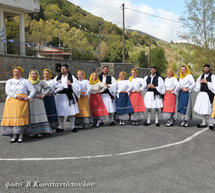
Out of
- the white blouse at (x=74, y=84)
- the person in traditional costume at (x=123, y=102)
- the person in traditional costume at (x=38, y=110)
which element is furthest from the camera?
the person in traditional costume at (x=123, y=102)

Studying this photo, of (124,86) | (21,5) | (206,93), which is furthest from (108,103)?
(21,5)

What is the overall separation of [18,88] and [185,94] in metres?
5.40

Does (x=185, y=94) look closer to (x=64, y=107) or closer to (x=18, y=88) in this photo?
(x=64, y=107)

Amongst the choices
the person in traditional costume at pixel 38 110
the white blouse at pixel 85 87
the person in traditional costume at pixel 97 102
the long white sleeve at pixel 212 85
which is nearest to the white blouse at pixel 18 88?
the person in traditional costume at pixel 38 110

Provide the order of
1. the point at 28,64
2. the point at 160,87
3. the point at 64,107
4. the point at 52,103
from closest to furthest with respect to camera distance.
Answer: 1. the point at 52,103
2. the point at 64,107
3. the point at 160,87
4. the point at 28,64

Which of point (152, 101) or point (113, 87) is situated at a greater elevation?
point (113, 87)

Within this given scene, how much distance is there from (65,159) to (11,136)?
240cm

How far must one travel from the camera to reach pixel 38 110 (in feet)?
26.4

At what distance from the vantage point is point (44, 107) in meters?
8.25

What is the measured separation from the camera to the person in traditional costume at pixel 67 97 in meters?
8.94

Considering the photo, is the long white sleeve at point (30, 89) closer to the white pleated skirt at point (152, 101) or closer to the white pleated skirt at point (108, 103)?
the white pleated skirt at point (108, 103)

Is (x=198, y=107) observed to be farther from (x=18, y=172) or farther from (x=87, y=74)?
(x=87, y=74)

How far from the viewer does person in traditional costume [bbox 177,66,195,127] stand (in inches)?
384

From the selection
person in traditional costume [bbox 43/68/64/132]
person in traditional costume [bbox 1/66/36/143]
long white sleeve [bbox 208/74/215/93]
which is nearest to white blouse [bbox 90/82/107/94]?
person in traditional costume [bbox 43/68/64/132]
